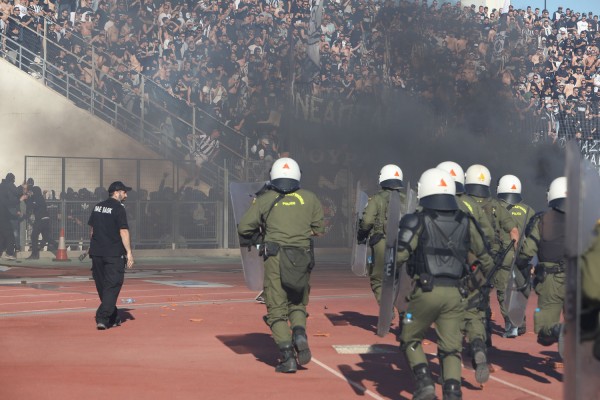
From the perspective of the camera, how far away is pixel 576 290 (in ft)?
13.5

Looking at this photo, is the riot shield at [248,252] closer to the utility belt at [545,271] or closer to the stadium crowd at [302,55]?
the utility belt at [545,271]

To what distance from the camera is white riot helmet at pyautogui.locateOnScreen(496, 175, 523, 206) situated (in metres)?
12.7

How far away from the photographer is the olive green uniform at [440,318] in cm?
765

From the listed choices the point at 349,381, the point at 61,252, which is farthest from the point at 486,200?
the point at 61,252

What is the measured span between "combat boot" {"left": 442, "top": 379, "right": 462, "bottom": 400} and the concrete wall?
21.3 meters

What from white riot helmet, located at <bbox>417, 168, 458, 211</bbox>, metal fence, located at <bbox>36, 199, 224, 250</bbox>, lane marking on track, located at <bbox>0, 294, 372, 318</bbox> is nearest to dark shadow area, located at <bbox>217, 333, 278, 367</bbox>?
white riot helmet, located at <bbox>417, 168, 458, 211</bbox>

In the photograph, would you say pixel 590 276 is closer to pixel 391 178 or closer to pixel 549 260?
pixel 549 260

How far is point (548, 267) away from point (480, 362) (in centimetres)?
139

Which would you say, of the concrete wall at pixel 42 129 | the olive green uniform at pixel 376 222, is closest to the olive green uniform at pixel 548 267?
the olive green uniform at pixel 376 222

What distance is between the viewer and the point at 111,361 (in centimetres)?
1043

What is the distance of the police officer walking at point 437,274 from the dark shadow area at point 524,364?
87.4 inches

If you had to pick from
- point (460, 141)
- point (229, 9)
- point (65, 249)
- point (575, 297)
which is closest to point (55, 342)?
point (575, 297)

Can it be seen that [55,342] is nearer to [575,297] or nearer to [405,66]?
[575,297]

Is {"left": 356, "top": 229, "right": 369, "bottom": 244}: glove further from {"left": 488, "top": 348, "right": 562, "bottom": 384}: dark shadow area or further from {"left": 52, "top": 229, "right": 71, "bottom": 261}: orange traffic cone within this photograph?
{"left": 52, "top": 229, "right": 71, "bottom": 261}: orange traffic cone
